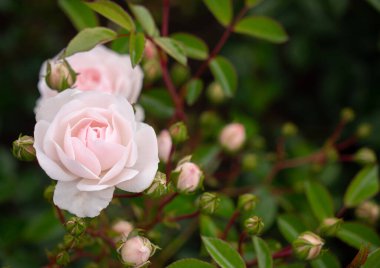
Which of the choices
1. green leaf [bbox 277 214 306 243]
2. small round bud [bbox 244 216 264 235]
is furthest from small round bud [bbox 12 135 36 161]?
green leaf [bbox 277 214 306 243]

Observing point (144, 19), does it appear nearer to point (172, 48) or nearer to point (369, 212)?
point (172, 48)

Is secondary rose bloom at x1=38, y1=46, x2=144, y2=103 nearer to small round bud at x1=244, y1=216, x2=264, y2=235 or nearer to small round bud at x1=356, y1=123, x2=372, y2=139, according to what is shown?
small round bud at x1=244, y1=216, x2=264, y2=235

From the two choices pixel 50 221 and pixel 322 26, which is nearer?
pixel 50 221

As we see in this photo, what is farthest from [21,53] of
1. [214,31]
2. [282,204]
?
[282,204]

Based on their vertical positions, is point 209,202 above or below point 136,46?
below

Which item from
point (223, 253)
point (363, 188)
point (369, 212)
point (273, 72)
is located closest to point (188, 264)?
point (223, 253)

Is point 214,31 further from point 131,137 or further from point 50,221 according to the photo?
point 131,137

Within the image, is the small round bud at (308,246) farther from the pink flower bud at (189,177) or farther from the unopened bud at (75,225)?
the unopened bud at (75,225)
